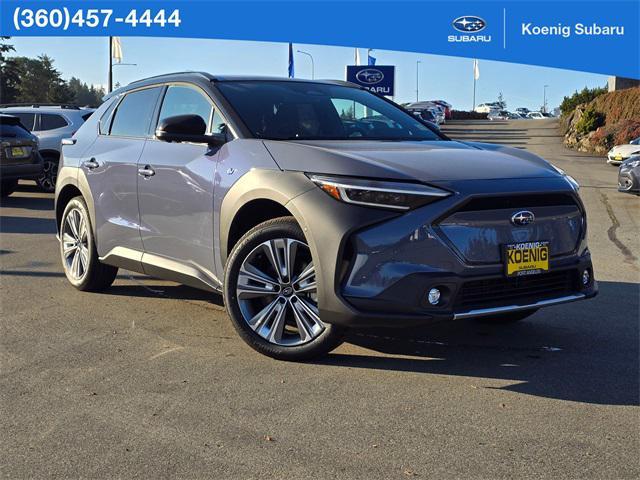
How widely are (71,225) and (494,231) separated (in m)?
4.09

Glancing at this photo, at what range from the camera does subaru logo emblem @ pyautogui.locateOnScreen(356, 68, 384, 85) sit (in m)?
25.4

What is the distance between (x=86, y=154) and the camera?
6766 millimetres

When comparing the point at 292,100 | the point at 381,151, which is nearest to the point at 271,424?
the point at 381,151

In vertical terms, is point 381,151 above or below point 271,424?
above

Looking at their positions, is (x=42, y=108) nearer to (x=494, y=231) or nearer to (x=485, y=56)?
(x=485, y=56)

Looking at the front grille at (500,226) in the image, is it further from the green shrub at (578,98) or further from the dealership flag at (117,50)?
the green shrub at (578,98)

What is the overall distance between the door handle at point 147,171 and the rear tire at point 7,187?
Answer: 10980mm

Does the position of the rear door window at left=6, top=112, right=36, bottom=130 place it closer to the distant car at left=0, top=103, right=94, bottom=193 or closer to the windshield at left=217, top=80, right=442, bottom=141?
the distant car at left=0, top=103, right=94, bottom=193

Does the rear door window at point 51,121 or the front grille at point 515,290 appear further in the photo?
the rear door window at point 51,121

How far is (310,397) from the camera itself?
4.18 metres

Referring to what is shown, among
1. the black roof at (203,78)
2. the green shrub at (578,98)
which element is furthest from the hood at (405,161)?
the green shrub at (578,98)

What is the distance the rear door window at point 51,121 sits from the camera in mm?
17109

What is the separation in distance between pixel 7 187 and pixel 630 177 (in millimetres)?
11900

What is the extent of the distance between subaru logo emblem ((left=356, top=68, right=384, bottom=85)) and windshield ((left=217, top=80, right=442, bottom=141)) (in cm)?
1959
